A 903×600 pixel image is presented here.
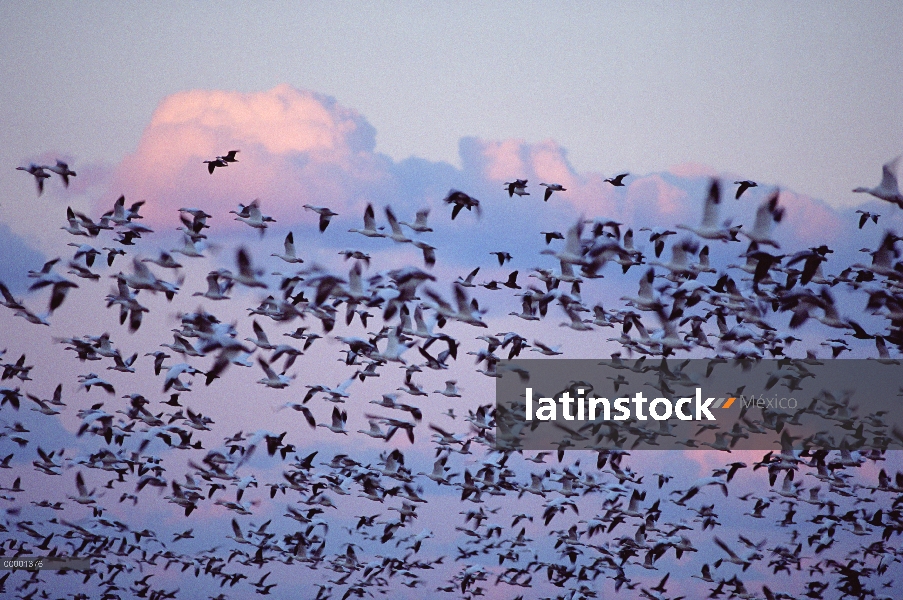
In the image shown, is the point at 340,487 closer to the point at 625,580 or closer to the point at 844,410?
the point at 625,580

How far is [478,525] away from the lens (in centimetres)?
4181

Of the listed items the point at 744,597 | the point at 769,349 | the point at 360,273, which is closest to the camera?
the point at 360,273

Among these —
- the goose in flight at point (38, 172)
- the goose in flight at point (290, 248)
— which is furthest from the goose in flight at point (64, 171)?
the goose in flight at point (290, 248)

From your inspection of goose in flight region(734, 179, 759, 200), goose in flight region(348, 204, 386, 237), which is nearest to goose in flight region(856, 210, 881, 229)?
goose in flight region(734, 179, 759, 200)

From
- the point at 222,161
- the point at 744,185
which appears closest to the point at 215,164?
the point at 222,161

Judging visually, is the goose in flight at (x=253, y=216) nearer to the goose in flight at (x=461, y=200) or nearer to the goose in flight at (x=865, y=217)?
the goose in flight at (x=461, y=200)

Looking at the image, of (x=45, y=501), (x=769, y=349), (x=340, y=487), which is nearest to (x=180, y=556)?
(x=45, y=501)

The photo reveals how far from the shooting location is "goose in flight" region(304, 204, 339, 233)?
107 ft

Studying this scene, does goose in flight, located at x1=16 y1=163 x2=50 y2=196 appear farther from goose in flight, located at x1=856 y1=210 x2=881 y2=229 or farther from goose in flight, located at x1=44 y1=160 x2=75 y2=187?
goose in flight, located at x1=856 y1=210 x2=881 y2=229

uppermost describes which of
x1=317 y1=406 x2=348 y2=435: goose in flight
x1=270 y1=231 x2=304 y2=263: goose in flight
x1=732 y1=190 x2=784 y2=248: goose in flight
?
x1=732 y1=190 x2=784 y2=248: goose in flight

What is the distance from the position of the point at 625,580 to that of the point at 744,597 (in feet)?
14.5

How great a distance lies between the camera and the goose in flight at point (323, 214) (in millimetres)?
32469

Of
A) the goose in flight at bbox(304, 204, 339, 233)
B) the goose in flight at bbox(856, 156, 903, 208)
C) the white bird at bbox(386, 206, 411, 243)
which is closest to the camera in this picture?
the goose in flight at bbox(856, 156, 903, 208)

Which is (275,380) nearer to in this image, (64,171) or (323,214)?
(323,214)
